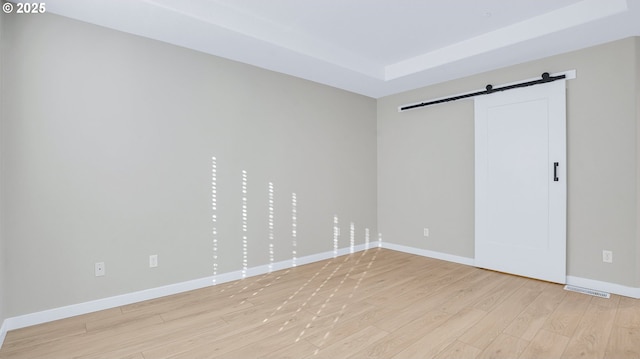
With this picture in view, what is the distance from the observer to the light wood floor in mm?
2029

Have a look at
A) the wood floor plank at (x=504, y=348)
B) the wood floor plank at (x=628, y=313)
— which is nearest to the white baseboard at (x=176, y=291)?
the wood floor plank at (x=628, y=313)

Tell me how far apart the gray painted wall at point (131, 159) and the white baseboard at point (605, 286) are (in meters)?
2.84

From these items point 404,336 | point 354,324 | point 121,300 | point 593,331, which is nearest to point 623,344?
point 593,331

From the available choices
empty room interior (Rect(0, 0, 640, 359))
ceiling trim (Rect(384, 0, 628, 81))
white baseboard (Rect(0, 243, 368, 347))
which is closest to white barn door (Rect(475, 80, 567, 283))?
empty room interior (Rect(0, 0, 640, 359))

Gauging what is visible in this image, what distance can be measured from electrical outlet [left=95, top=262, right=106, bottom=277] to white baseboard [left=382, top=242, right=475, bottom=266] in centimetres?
369

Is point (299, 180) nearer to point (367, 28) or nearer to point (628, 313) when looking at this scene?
point (367, 28)

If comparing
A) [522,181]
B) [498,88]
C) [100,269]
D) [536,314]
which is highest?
[498,88]

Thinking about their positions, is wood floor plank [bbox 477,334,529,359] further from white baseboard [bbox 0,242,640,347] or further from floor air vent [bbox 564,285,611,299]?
white baseboard [bbox 0,242,640,347]

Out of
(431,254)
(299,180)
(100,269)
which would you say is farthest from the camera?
(431,254)

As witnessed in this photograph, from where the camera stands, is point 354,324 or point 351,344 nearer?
point 351,344

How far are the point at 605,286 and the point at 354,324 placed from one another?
2.55 metres

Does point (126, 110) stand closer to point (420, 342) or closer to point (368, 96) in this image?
point (420, 342)

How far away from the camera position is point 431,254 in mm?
4410

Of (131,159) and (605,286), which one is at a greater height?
(131,159)
